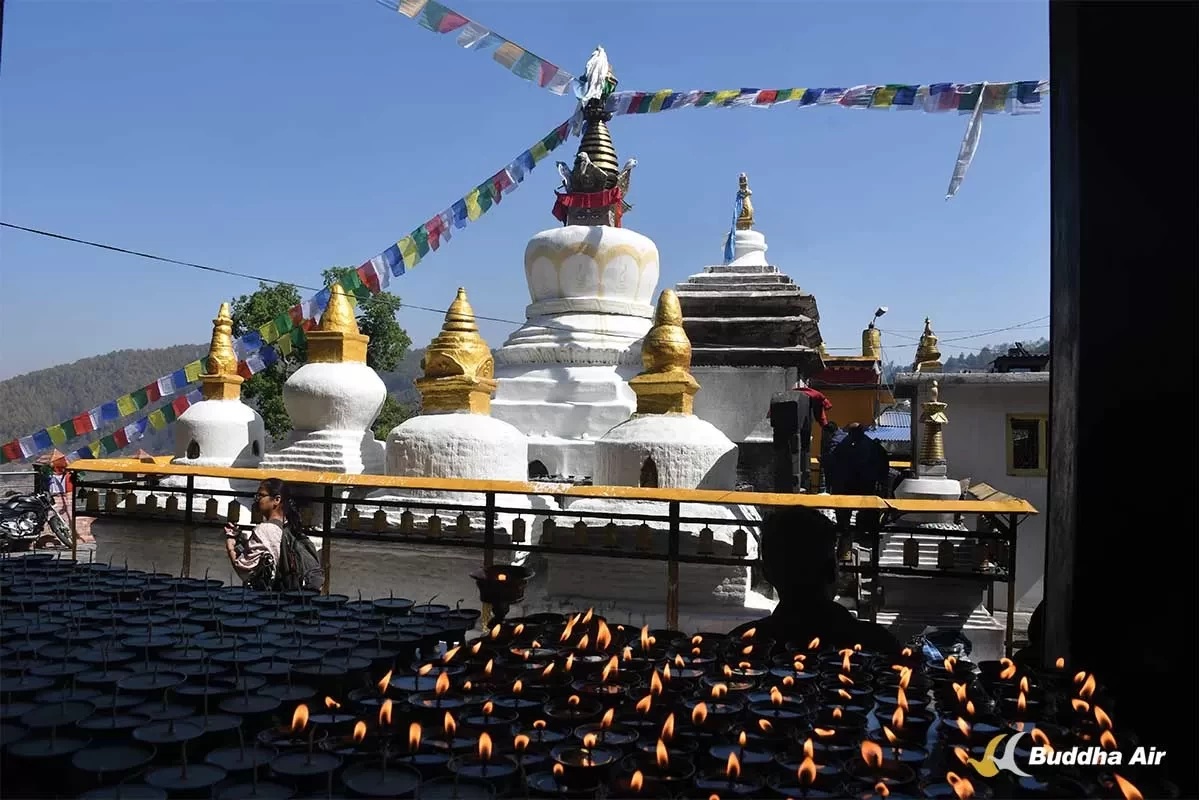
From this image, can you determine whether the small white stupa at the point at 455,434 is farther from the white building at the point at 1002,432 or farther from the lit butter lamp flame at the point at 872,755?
the white building at the point at 1002,432

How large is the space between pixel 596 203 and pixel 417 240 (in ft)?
9.03

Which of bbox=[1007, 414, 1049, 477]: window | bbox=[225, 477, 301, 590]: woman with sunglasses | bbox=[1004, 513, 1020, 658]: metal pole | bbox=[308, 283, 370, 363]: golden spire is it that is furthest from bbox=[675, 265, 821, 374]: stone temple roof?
bbox=[225, 477, 301, 590]: woman with sunglasses

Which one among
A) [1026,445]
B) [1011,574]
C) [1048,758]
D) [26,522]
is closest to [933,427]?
[1026,445]

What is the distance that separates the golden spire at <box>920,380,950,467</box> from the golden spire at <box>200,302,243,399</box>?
1031 cm

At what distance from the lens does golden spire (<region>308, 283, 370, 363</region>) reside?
10664 millimetres

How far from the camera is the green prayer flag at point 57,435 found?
42.7ft

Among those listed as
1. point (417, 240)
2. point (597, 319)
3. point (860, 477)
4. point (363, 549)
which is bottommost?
point (363, 549)

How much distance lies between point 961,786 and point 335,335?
385 inches

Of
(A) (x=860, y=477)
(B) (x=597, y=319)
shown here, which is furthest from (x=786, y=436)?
(B) (x=597, y=319)

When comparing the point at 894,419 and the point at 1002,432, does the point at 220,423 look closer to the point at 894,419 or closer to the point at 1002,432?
the point at 1002,432

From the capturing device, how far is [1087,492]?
7.69 feet

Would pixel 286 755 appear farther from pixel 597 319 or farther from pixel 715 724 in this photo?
pixel 597 319

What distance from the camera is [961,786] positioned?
189 cm

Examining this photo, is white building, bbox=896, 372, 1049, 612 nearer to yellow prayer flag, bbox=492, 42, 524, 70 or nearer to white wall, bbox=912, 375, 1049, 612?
white wall, bbox=912, 375, 1049, 612
